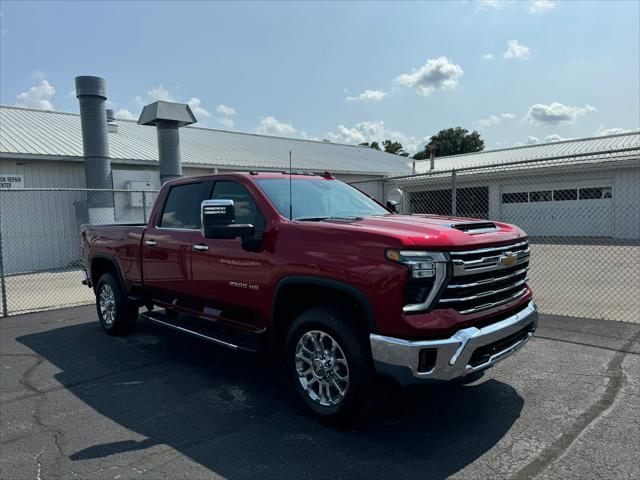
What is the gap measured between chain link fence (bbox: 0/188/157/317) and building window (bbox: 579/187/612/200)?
1865 centimetres

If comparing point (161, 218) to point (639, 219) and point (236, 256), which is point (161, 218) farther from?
point (639, 219)

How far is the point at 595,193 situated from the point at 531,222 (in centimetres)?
291

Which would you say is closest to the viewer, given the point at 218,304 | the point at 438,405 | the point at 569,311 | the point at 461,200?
the point at 438,405

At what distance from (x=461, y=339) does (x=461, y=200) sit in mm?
23228

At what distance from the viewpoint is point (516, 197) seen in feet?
77.2

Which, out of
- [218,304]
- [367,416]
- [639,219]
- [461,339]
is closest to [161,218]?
[218,304]

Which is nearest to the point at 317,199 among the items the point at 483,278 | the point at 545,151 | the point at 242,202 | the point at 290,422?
the point at 242,202

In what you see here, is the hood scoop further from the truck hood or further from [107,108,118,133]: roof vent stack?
[107,108,118,133]: roof vent stack

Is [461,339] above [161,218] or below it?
below

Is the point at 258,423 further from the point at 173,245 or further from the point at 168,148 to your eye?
the point at 168,148

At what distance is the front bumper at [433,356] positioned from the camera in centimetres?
325

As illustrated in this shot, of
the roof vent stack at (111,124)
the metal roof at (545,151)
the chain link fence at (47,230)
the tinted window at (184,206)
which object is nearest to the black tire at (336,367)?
the tinted window at (184,206)

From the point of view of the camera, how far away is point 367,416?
3.66 m

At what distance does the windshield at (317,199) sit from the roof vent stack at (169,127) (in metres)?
10.6
